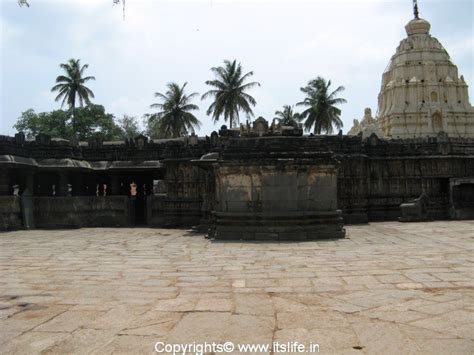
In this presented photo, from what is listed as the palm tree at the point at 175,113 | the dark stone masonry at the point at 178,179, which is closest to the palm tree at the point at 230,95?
the palm tree at the point at 175,113

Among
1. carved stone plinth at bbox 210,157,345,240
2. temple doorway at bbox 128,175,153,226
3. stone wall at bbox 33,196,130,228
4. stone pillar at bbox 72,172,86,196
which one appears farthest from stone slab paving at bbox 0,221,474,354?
stone pillar at bbox 72,172,86,196

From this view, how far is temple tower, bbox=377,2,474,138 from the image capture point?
41000 mm

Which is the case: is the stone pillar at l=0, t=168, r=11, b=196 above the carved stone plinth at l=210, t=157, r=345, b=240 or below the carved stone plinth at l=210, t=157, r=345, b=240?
above

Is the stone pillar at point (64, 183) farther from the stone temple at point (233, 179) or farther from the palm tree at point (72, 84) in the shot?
the palm tree at point (72, 84)

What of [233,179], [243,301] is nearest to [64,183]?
[233,179]

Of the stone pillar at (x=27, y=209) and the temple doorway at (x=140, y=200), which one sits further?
the temple doorway at (x=140, y=200)

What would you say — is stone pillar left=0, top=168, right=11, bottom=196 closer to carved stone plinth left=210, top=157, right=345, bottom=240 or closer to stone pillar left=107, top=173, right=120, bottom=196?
stone pillar left=107, top=173, right=120, bottom=196

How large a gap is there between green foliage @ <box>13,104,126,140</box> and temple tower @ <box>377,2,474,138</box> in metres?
29.6

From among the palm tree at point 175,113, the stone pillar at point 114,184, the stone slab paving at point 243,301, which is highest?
the palm tree at point 175,113

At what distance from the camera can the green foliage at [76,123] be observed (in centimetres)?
4684

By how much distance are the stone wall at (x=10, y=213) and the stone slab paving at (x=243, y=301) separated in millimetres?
9180

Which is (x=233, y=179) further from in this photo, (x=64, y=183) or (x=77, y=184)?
(x=77, y=184)

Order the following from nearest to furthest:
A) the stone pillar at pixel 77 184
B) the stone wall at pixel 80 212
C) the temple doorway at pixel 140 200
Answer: the stone wall at pixel 80 212
the temple doorway at pixel 140 200
the stone pillar at pixel 77 184

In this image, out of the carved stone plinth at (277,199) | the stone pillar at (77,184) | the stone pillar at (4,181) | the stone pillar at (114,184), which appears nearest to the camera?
the carved stone plinth at (277,199)
